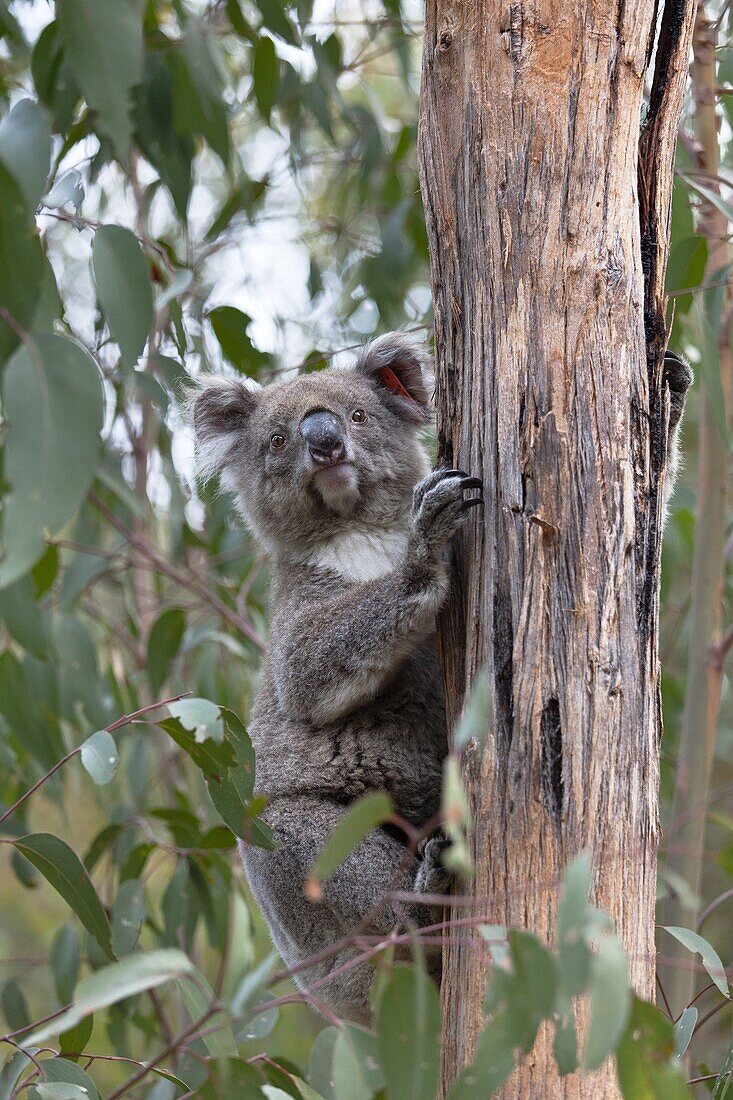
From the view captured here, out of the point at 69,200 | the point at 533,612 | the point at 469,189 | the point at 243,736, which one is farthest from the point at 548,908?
the point at 69,200

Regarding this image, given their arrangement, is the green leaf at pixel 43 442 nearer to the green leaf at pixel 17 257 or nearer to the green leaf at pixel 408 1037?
the green leaf at pixel 17 257

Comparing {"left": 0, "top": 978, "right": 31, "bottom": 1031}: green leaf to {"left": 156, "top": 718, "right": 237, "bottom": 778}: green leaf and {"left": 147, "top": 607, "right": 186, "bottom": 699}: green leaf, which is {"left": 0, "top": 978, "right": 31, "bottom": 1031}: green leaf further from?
{"left": 156, "top": 718, "right": 237, "bottom": 778}: green leaf

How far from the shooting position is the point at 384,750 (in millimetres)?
2498

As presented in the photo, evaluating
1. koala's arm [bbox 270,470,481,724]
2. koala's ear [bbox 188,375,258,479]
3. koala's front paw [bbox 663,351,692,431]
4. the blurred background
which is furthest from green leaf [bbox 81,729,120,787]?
koala's ear [bbox 188,375,258,479]

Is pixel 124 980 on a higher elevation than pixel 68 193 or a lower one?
lower

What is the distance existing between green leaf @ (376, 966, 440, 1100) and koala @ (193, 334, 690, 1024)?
60 cm

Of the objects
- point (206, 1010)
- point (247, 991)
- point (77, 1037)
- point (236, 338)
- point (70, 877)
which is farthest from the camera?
point (236, 338)

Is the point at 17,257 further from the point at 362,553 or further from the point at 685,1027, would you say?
the point at 685,1027

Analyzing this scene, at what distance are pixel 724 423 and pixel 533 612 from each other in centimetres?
115

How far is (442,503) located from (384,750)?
0.74 metres

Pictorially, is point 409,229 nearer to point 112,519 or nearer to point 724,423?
point 112,519

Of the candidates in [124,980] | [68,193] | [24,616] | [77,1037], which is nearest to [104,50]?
[68,193]

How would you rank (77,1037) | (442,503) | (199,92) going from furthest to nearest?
(199,92), (77,1037), (442,503)

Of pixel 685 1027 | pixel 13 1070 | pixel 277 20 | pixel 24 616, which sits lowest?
pixel 685 1027
